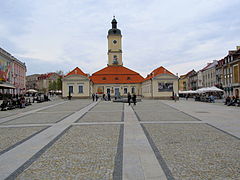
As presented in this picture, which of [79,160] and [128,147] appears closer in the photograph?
[79,160]

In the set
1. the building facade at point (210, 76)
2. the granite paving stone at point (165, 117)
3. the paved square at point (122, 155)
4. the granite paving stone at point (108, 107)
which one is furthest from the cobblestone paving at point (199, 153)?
the building facade at point (210, 76)

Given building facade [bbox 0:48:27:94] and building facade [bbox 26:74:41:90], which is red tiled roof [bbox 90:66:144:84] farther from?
building facade [bbox 26:74:41:90]

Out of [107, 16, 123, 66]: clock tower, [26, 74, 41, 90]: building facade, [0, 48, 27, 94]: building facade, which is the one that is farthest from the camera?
[26, 74, 41, 90]: building facade

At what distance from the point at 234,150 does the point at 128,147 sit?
9.75 feet

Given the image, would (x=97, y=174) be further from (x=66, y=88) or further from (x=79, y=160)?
(x=66, y=88)

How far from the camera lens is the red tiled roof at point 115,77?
2422 inches

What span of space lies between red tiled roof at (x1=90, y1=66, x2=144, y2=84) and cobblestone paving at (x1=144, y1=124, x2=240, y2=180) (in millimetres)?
52455

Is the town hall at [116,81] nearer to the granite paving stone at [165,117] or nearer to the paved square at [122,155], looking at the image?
the granite paving stone at [165,117]

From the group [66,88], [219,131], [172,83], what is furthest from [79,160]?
[66,88]

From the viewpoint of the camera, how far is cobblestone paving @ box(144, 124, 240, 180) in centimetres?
477

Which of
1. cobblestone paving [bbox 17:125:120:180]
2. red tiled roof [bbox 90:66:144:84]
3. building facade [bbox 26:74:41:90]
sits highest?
building facade [bbox 26:74:41:90]

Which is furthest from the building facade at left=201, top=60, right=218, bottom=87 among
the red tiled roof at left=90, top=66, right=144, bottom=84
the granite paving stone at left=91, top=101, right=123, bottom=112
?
the granite paving stone at left=91, top=101, right=123, bottom=112

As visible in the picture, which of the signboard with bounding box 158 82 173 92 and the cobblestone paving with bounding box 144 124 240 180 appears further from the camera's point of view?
the signboard with bounding box 158 82 173 92

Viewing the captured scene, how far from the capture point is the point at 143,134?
8922mm
